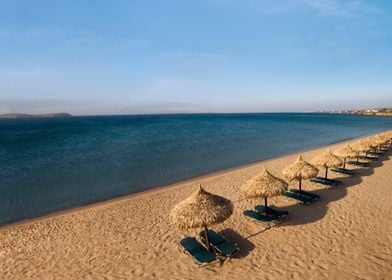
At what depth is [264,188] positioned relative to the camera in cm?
1118

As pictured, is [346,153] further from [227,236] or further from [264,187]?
[227,236]

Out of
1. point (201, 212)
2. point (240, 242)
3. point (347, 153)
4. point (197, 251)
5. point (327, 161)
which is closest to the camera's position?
point (201, 212)

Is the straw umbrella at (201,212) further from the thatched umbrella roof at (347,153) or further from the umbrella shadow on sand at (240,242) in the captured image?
the thatched umbrella roof at (347,153)

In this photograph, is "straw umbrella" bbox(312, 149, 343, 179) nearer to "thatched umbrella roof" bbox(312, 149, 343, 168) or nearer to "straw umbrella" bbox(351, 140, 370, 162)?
"thatched umbrella roof" bbox(312, 149, 343, 168)

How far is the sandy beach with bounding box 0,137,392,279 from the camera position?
8.73 metres

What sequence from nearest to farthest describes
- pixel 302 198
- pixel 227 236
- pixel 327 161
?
pixel 227 236, pixel 302 198, pixel 327 161

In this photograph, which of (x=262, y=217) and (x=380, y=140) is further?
(x=380, y=140)

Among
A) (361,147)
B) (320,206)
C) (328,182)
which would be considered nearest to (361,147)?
(361,147)

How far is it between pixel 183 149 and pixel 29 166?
1811 cm

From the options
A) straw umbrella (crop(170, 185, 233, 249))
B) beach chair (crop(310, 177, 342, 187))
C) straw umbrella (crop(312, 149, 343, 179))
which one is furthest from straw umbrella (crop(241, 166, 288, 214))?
beach chair (crop(310, 177, 342, 187))

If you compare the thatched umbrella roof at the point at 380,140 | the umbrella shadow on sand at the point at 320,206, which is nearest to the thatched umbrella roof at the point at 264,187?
the umbrella shadow on sand at the point at 320,206

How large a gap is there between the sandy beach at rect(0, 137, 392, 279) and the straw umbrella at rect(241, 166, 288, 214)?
4.52 feet

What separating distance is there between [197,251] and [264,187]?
3708mm

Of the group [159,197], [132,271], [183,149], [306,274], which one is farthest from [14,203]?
[183,149]
